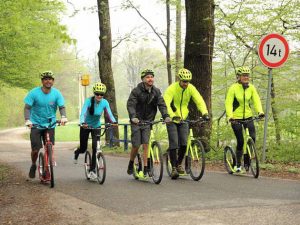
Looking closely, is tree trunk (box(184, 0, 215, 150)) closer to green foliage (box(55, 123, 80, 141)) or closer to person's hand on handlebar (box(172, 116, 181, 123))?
person's hand on handlebar (box(172, 116, 181, 123))

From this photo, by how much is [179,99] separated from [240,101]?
51.3 inches

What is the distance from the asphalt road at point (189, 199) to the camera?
230 inches

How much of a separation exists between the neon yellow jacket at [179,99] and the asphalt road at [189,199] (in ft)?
4.24

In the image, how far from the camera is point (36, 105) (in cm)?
899

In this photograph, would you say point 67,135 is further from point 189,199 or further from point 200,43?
point 189,199

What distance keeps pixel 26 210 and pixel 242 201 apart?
9.63 ft

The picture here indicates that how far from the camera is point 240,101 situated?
978 centimetres

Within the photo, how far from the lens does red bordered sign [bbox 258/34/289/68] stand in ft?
34.3

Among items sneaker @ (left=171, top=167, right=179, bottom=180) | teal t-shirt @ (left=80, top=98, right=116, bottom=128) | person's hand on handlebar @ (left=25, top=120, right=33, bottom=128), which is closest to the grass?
person's hand on handlebar @ (left=25, top=120, right=33, bottom=128)

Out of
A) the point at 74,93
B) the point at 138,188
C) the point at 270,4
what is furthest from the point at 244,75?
the point at 74,93

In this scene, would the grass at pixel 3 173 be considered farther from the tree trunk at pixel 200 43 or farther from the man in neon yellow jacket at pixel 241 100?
the tree trunk at pixel 200 43

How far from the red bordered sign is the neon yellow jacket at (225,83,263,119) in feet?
3.58

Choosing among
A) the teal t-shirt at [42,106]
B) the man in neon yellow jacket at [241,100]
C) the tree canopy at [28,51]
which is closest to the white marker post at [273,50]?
the man in neon yellow jacket at [241,100]

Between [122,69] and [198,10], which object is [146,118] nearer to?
[198,10]
